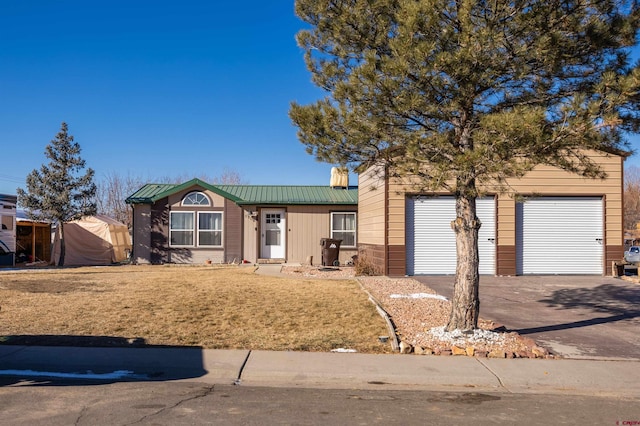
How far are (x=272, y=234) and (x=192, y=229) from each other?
3277mm

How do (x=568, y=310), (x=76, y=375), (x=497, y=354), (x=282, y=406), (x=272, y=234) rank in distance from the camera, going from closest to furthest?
(x=282, y=406), (x=76, y=375), (x=497, y=354), (x=568, y=310), (x=272, y=234)

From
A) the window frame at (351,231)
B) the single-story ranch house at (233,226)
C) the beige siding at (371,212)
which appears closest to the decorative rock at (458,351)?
the beige siding at (371,212)

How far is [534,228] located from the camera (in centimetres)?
1619

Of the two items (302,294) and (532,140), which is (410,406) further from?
(302,294)

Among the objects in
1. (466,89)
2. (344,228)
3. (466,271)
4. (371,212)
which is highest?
(466,89)

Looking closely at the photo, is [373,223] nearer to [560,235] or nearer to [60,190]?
[560,235]

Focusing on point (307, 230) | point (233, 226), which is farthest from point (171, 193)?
point (307, 230)

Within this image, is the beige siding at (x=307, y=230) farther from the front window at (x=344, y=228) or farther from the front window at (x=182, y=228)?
the front window at (x=182, y=228)

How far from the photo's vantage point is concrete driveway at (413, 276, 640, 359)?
26.0ft

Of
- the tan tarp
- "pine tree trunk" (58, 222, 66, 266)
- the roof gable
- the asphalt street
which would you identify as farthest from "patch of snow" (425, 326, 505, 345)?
the tan tarp

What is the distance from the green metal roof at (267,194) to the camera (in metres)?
21.0

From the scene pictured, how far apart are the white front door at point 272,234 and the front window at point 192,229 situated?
5.87ft

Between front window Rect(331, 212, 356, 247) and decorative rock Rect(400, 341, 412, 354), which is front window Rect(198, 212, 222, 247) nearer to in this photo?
front window Rect(331, 212, 356, 247)

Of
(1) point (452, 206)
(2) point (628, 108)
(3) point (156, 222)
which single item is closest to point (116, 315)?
(2) point (628, 108)
